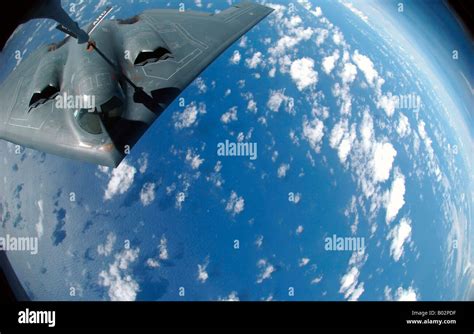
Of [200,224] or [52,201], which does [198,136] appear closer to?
[200,224]

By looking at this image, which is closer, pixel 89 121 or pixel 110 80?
pixel 89 121

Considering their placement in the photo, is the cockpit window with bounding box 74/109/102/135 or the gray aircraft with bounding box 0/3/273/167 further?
the gray aircraft with bounding box 0/3/273/167

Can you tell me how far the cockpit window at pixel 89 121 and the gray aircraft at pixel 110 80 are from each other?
0.05ft

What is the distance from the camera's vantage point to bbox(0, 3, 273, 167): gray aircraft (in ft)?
13.5

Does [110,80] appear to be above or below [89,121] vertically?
above

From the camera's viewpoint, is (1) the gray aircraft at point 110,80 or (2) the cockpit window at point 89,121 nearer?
(2) the cockpit window at point 89,121

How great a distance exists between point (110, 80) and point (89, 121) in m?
0.82

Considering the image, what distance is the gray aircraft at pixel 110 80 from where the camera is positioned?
411cm

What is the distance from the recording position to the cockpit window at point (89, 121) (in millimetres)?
3984

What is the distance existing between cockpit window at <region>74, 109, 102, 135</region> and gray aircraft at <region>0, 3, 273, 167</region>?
2 cm

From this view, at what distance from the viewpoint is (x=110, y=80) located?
4160 mm

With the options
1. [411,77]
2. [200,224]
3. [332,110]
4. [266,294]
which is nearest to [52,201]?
[200,224]

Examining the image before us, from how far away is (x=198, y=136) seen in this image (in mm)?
5789

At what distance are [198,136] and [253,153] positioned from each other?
1719 millimetres
